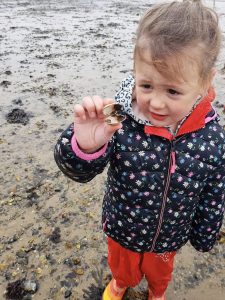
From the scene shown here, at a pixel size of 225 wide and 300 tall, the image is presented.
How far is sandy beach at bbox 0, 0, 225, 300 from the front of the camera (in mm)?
3141

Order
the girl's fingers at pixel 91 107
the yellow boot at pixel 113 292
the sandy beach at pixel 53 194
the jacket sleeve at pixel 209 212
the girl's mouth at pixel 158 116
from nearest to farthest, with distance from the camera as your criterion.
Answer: the girl's fingers at pixel 91 107, the girl's mouth at pixel 158 116, the jacket sleeve at pixel 209 212, the yellow boot at pixel 113 292, the sandy beach at pixel 53 194

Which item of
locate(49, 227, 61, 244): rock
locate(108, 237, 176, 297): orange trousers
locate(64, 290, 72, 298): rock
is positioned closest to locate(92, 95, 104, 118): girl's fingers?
locate(108, 237, 176, 297): orange trousers

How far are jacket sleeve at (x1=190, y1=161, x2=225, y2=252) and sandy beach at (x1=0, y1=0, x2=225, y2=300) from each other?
0.71 metres

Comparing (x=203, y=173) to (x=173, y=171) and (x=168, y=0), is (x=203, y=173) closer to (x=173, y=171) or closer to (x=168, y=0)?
(x=173, y=171)

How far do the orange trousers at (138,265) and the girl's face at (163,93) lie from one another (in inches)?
42.0

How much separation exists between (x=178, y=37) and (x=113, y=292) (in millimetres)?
2112

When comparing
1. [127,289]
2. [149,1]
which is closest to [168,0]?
[127,289]

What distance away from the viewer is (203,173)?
6.86 ft

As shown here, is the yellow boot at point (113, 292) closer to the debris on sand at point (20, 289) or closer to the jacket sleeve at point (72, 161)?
the debris on sand at point (20, 289)

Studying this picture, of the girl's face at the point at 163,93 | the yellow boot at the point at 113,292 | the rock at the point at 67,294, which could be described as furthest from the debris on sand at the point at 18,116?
the girl's face at the point at 163,93

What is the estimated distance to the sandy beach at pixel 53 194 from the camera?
3141 millimetres

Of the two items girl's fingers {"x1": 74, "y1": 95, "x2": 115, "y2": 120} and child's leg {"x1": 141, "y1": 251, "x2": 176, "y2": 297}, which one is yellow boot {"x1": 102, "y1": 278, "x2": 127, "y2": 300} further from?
girl's fingers {"x1": 74, "y1": 95, "x2": 115, "y2": 120}

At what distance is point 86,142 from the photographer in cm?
173

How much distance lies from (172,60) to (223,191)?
0.98 m
